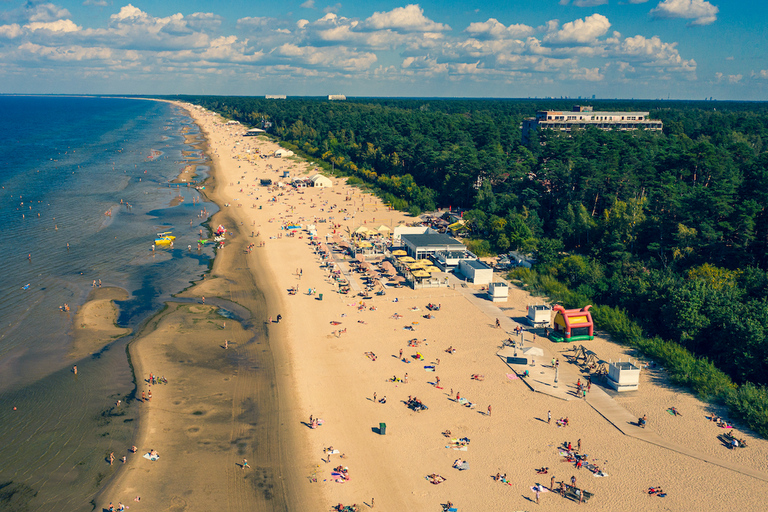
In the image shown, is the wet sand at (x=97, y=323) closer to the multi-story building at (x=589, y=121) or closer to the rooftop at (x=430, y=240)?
the rooftop at (x=430, y=240)

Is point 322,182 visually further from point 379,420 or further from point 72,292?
point 379,420

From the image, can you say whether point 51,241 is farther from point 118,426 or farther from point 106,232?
point 118,426

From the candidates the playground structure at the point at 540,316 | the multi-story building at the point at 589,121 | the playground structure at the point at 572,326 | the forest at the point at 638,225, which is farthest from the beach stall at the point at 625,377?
the multi-story building at the point at 589,121

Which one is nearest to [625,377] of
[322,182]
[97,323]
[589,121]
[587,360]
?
[587,360]

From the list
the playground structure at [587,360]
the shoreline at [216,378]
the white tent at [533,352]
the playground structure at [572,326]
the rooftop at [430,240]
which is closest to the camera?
the shoreline at [216,378]

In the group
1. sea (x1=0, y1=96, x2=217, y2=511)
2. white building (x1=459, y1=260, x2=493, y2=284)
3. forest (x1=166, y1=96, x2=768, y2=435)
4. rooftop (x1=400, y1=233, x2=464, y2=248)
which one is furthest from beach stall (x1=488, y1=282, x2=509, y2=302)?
sea (x1=0, y1=96, x2=217, y2=511)

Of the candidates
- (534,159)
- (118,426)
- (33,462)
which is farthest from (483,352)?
(534,159)
